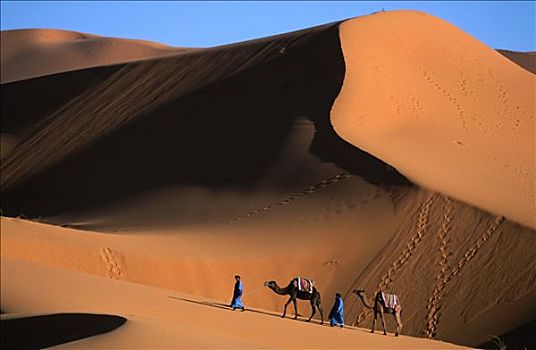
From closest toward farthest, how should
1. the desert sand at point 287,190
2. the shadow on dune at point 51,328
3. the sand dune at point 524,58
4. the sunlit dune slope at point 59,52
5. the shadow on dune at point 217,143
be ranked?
1. the shadow on dune at point 51,328
2. the desert sand at point 287,190
3. the shadow on dune at point 217,143
4. the sand dune at point 524,58
5. the sunlit dune slope at point 59,52

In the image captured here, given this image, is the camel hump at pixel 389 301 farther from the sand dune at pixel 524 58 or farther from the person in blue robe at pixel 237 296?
the sand dune at pixel 524 58

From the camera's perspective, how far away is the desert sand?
647 inches

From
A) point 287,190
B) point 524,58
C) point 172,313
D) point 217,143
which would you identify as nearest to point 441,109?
point 217,143

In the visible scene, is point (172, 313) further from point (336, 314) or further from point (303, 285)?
point (336, 314)

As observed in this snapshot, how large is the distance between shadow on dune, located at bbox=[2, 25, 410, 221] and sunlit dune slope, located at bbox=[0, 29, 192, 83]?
5563 centimetres

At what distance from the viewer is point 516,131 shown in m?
32.1

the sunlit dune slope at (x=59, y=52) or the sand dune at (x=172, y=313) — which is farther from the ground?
the sunlit dune slope at (x=59, y=52)

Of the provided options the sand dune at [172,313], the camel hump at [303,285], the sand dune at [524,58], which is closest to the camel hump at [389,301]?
the sand dune at [172,313]

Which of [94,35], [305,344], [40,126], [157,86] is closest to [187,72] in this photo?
[157,86]

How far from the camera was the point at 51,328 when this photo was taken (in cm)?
1195

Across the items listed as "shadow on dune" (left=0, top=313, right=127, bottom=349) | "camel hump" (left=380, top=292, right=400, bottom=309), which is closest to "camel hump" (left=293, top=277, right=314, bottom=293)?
"camel hump" (left=380, top=292, right=400, bottom=309)

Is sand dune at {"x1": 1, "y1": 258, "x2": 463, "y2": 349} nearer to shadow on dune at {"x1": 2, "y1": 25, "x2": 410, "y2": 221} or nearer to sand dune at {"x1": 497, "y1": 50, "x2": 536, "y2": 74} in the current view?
shadow on dune at {"x1": 2, "y1": 25, "x2": 410, "y2": 221}

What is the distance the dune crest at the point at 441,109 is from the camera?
84.8ft

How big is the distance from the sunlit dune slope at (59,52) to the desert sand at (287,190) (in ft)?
162
